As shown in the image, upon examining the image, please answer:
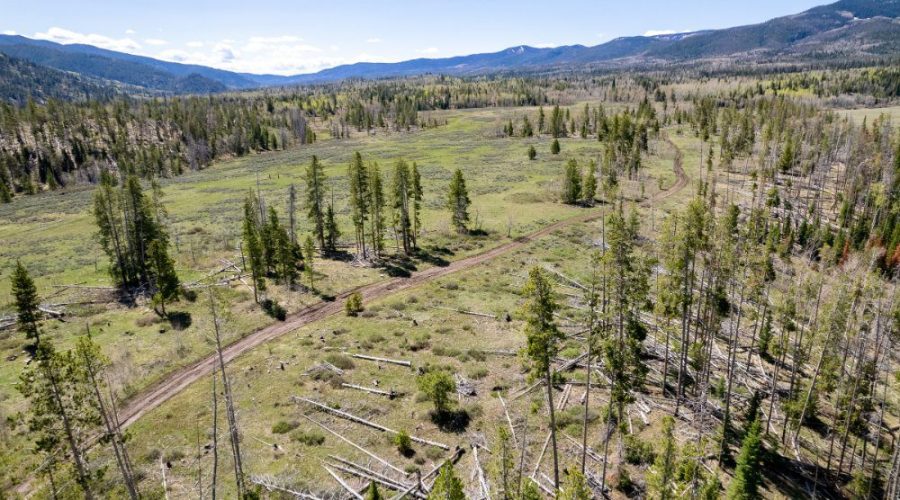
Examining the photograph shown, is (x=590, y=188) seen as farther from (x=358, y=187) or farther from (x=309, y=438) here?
(x=309, y=438)

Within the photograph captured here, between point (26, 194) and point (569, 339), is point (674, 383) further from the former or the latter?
point (26, 194)

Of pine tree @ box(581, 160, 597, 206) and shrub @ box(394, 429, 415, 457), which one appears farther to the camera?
pine tree @ box(581, 160, 597, 206)

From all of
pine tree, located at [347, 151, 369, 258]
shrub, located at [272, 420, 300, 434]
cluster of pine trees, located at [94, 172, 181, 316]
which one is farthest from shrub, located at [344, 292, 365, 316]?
cluster of pine trees, located at [94, 172, 181, 316]

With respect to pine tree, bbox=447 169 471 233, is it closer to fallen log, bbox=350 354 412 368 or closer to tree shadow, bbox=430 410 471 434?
fallen log, bbox=350 354 412 368

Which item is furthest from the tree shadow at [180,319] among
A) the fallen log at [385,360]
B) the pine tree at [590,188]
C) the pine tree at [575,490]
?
the pine tree at [590,188]

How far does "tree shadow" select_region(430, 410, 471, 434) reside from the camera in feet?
95.5

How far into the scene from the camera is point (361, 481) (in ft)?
80.8

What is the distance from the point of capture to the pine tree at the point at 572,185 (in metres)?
87.1

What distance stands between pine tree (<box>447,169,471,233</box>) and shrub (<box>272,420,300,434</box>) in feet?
150

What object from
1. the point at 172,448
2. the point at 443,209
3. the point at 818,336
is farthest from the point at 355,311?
the point at 443,209

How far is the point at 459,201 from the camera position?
7062 centimetres

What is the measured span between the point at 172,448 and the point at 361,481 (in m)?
11.3

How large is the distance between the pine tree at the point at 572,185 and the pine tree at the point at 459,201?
25772mm

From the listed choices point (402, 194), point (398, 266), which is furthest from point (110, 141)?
point (398, 266)
